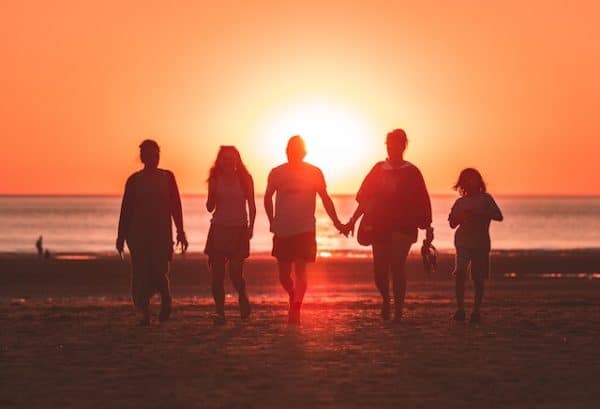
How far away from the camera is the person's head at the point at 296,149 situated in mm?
13688

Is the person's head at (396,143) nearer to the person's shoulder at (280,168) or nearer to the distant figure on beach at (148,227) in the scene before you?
the person's shoulder at (280,168)

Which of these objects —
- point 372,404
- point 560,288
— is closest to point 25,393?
point 372,404

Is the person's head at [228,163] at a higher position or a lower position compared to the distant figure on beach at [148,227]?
higher

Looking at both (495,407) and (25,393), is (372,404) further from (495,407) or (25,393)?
(25,393)

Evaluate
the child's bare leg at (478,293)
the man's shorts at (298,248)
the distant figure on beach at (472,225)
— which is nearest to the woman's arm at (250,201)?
the man's shorts at (298,248)

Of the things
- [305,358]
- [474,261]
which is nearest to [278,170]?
[474,261]

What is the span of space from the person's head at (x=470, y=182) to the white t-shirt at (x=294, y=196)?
1711mm

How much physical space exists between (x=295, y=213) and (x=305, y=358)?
3444mm

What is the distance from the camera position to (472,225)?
14398 millimetres

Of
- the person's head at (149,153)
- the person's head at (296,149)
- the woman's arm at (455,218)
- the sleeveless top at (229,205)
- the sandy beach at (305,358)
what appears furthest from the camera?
the woman's arm at (455,218)

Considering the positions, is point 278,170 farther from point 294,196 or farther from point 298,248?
point 298,248

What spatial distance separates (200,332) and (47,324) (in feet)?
6.86

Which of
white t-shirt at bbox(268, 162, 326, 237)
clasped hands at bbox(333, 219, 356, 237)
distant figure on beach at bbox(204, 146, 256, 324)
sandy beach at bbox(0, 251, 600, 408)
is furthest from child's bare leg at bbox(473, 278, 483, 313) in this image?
distant figure on beach at bbox(204, 146, 256, 324)

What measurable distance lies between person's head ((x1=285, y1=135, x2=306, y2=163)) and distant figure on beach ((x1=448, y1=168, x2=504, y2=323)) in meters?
1.85
